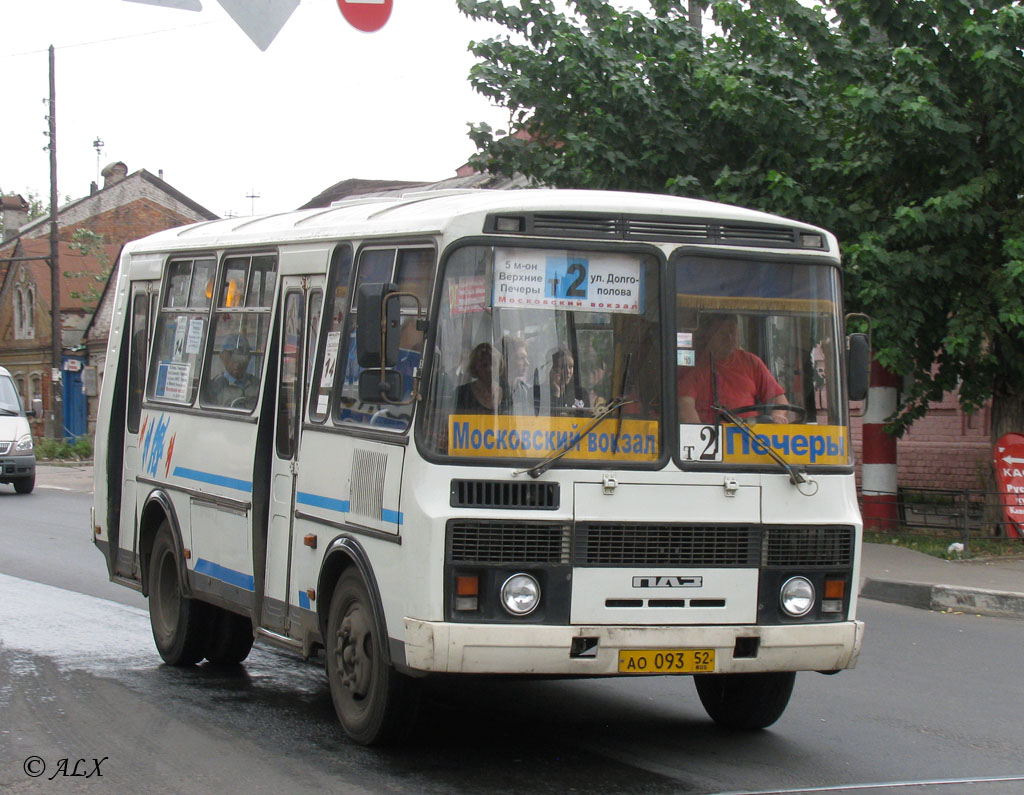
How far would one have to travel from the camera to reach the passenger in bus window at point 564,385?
6410 millimetres

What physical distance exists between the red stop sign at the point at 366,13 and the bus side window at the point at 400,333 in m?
2.13

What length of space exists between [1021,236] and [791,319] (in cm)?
870

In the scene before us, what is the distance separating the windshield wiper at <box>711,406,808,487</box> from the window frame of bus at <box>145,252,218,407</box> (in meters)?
3.84

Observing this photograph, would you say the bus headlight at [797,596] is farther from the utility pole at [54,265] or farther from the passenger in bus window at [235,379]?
the utility pole at [54,265]

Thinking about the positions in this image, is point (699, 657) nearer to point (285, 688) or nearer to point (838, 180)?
point (285, 688)

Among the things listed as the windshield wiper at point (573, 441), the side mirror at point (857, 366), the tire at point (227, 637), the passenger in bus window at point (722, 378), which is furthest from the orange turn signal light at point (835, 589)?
the tire at point (227, 637)

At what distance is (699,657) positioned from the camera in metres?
6.46

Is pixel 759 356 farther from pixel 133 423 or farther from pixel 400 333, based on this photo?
pixel 133 423

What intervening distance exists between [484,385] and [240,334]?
283 cm

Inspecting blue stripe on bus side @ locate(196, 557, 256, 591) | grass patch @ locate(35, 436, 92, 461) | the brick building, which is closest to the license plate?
blue stripe on bus side @ locate(196, 557, 256, 591)

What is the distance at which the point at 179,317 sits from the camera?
9.70 metres

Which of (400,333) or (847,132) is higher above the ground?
(847,132)

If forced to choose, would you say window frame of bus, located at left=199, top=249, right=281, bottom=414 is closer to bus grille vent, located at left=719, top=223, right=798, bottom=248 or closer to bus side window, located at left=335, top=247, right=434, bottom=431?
bus side window, located at left=335, top=247, right=434, bottom=431

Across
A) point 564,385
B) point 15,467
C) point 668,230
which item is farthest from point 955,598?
point 15,467
